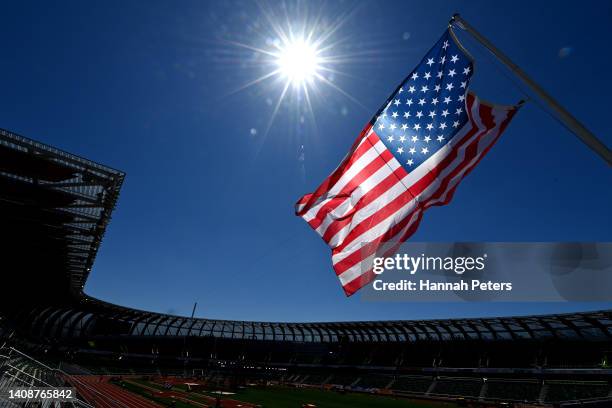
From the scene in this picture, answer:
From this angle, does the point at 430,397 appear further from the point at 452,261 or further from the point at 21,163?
the point at 21,163

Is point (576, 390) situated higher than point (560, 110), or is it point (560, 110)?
point (576, 390)

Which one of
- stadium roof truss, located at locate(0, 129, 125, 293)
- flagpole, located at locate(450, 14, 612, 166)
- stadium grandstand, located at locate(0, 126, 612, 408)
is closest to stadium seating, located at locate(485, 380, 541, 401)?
stadium grandstand, located at locate(0, 126, 612, 408)

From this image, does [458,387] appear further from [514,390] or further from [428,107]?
[428,107]

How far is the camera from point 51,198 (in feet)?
66.9

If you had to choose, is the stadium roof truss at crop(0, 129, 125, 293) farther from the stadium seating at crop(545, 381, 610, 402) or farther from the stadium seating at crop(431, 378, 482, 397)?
the stadium seating at crop(545, 381, 610, 402)

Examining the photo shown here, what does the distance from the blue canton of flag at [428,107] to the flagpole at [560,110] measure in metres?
1.69

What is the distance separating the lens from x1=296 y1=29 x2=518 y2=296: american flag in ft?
25.9

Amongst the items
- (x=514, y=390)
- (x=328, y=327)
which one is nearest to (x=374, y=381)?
(x=328, y=327)

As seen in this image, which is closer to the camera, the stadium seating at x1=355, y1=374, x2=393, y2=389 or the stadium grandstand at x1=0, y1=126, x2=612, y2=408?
the stadium grandstand at x1=0, y1=126, x2=612, y2=408

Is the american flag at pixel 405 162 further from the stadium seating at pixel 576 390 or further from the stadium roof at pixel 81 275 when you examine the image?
the stadium seating at pixel 576 390

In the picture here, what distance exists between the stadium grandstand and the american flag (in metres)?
14.0

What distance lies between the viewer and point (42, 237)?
26.6 metres

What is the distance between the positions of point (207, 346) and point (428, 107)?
9871 cm

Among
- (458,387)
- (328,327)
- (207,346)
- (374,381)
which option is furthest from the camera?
(207,346)
